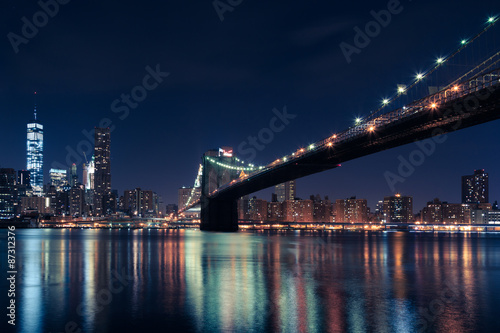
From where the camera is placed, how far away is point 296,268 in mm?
31281

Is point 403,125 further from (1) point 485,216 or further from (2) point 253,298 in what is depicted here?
(1) point 485,216

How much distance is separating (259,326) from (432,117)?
27.0m

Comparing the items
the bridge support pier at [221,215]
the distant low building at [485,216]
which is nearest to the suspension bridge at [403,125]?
the bridge support pier at [221,215]

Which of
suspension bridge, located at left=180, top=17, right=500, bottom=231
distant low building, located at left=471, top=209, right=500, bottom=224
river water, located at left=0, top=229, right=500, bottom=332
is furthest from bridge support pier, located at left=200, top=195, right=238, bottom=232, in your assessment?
distant low building, located at left=471, top=209, right=500, bottom=224

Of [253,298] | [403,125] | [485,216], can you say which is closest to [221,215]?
[403,125]

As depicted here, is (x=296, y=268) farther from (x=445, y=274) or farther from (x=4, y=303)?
(x=4, y=303)

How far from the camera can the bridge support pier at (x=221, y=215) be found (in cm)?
9638

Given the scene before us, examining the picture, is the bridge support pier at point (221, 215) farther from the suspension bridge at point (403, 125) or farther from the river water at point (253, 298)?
the river water at point (253, 298)

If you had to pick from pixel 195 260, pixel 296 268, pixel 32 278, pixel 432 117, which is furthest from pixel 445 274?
pixel 32 278

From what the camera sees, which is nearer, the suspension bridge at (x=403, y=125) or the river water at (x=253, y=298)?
the river water at (x=253, y=298)

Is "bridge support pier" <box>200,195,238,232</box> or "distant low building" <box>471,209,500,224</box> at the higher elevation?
"bridge support pier" <box>200,195,238,232</box>

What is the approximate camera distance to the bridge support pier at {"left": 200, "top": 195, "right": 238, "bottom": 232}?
96.4m

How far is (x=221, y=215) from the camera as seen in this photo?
3816 inches

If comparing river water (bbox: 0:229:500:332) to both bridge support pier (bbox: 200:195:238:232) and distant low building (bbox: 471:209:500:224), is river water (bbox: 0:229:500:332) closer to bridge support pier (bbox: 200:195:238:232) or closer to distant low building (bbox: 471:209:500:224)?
bridge support pier (bbox: 200:195:238:232)
